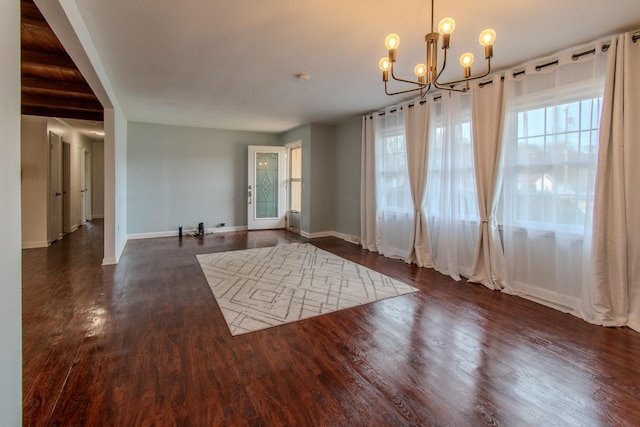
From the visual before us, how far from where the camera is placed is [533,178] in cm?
323

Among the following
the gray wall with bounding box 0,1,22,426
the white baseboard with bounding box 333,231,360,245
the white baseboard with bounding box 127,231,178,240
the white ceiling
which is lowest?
the white baseboard with bounding box 127,231,178,240

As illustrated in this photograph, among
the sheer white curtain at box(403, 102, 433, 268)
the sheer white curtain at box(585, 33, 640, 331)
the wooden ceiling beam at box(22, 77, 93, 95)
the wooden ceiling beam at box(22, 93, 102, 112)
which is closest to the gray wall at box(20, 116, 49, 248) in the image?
the wooden ceiling beam at box(22, 93, 102, 112)

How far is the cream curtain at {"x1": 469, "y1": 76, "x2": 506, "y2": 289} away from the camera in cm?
346

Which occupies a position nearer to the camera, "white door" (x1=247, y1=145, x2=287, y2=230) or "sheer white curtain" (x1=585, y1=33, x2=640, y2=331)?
"sheer white curtain" (x1=585, y1=33, x2=640, y2=331)

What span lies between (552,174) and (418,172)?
1.68 metres

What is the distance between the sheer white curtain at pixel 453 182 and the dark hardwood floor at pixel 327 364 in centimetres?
78

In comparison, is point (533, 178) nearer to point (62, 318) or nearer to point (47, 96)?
point (62, 318)

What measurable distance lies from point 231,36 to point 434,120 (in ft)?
9.32

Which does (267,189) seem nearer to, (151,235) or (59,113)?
(151,235)

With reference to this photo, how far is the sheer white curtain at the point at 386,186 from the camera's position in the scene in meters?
4.86

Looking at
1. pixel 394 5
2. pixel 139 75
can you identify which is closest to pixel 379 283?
pixel 394 5

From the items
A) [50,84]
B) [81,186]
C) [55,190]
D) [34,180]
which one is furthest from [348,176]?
[81,186]

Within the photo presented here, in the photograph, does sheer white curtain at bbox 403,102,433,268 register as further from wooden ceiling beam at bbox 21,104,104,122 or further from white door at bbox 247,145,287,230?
wooden ceiling beam at bbox 21,104,104,122

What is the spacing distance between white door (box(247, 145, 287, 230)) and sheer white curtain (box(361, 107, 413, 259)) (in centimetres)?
270
